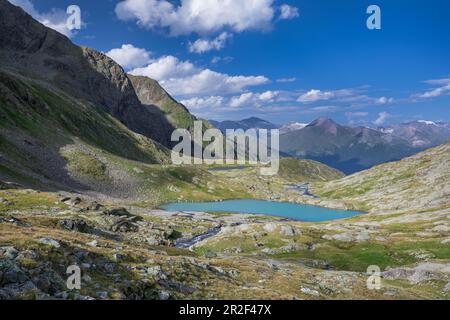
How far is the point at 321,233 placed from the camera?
108 m

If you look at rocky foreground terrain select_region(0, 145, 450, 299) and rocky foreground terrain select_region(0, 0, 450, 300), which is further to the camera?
rocky foreground terrain select_region(0, 0, 450, 300)

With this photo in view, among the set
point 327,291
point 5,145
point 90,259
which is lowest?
point 327,291

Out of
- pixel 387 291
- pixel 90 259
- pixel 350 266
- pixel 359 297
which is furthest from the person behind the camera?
pixel 350 266

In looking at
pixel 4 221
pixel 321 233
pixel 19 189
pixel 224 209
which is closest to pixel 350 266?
pixel 321 233

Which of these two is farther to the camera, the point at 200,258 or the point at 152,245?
the point at 152,245

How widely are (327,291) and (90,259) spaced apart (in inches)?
1024

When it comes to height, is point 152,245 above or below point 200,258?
below

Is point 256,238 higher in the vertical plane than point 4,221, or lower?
lower

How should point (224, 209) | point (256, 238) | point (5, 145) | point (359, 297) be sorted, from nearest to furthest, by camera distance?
point (359, 297) < point (256, 238) < point (5, 145) < point (224, 209)

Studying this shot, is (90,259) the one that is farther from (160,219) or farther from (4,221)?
(160,219)

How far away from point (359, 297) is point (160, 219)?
314 feet

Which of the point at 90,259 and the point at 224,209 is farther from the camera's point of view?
the point at 224,209

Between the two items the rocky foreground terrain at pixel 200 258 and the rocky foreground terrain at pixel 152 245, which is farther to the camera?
the rocky foreground terrain at pixel 152 245

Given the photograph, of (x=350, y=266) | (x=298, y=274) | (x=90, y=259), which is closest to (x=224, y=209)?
(x=350, y=266)
